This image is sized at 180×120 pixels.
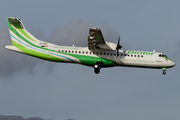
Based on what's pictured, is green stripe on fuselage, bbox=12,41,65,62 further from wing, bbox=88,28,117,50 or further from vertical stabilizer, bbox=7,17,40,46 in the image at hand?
wing, bbox=88,28,117,50

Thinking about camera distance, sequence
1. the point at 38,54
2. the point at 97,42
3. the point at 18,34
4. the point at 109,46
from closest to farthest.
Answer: the point at 97,42 < the point at 109,46 < the point at 38,54 < the point at 18,34

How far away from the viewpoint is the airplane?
118ft

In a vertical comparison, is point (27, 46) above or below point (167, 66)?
above

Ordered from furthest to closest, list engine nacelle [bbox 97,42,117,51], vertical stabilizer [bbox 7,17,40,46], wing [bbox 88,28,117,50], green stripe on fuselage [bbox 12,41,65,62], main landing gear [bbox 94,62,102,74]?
1. vertical stabilizer [bbox 7,17,40,46]
2. green stripe on fuselage [bbox 12,41,65,62]
3. main landing gear [bbox 94,62,102,74]
4. engine nacelle [bbox 97,42,117,51]
5. wing [bbox 88,28,117,50]

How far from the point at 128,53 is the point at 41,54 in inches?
430

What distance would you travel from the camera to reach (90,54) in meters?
36.1

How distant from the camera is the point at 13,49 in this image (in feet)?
120

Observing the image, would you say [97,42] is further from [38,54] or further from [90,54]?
[38,54]

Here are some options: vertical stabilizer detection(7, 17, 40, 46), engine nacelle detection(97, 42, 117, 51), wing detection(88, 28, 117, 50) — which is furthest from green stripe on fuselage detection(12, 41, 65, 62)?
engine nacelle detection(97, 42, 117, 51)

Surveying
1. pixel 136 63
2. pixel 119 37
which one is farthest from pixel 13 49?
pixel 136 63

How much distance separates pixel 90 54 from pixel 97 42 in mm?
2156

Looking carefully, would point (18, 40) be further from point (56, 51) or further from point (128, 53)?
point (128, 53)

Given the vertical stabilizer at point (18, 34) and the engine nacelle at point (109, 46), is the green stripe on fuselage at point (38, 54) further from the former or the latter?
the engine nacelle at point (109, 46)

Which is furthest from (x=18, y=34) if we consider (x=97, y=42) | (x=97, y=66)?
(x=97, y=66)
